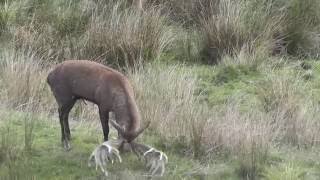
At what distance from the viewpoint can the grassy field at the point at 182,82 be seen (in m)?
7.20

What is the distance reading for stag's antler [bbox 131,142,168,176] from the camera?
652cm

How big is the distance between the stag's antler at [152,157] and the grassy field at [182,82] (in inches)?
7.2

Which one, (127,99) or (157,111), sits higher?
(127,99)

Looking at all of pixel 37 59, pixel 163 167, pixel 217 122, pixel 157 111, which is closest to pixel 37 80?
pixel 37 59

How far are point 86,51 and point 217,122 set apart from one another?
359 centimetres

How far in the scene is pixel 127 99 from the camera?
676 centimetres

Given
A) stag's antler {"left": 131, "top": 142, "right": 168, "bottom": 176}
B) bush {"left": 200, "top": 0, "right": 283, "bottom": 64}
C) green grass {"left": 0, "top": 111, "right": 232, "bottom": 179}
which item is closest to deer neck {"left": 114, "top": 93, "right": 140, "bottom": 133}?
stag's antler {"left": 131, "top": 142, "right": 168, "bottom": 176}

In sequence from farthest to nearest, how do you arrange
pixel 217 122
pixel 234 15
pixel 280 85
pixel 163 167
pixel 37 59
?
1. pixel 234 15
2. pixel 37 59
3. pixel 280 85
4. pixel 217 122
5. pixel 163 167

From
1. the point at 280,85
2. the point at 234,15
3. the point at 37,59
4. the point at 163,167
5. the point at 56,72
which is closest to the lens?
the point at 163,167

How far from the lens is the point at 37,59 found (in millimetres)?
10438

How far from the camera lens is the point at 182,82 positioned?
9234mm

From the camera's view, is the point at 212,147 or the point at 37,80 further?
the point at 37,80

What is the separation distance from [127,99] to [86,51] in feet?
14.1

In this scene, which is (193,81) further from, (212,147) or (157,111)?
(212,147)
